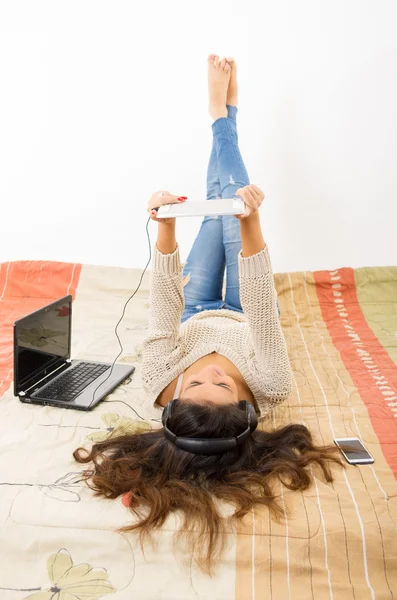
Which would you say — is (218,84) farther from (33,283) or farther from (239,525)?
(239,525)

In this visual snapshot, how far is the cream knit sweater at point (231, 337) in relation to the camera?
1367 millimetres

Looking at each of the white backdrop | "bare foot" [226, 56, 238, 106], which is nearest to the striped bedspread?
the white backdrop

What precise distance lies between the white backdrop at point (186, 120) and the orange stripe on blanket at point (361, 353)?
0.32 m

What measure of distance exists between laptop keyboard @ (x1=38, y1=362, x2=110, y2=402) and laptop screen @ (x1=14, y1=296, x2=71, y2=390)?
0.05 metres

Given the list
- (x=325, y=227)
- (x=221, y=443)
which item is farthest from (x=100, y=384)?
(x=325, y=227)

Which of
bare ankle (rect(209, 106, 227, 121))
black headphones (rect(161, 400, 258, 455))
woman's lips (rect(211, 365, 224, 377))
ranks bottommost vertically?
black headphones (rect(161, 400, 258, 455))

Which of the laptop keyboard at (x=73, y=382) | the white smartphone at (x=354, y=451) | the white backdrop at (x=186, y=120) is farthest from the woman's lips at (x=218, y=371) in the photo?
the white backdrop at (x=186, y=120)

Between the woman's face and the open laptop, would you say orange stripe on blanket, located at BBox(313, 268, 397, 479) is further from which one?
the open laptop

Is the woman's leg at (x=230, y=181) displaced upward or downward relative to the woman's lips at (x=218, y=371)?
upward

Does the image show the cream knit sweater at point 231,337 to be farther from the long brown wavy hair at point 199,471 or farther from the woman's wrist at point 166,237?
the long brown wavy hair at point 199,471

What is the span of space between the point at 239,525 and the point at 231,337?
0.64 m

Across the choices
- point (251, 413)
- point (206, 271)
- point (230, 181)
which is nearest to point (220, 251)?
point (206, 271)

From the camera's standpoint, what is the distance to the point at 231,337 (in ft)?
5.27

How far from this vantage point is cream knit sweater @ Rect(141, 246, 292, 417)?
53.8 inches
